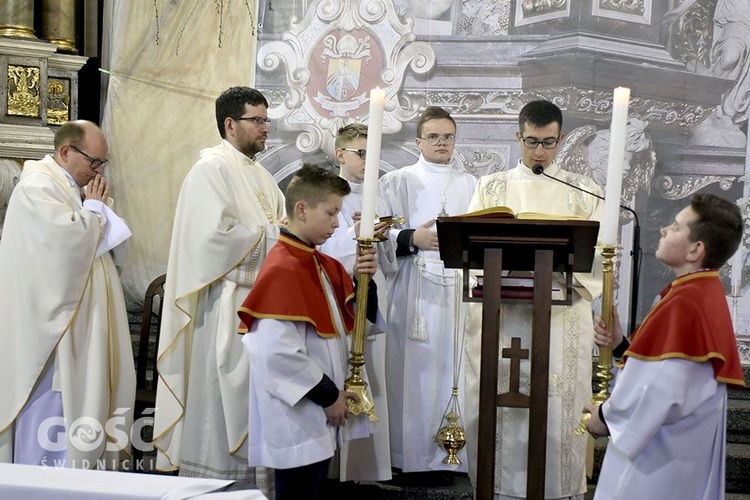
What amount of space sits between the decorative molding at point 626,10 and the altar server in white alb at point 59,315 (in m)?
3.67

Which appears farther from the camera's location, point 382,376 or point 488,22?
point 488,22

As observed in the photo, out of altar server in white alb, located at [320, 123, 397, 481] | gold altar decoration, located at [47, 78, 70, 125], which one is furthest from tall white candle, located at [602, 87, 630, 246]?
gold altar decoration, located at [47, 78, 70, 125]

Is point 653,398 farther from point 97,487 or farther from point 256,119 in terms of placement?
point 256,119

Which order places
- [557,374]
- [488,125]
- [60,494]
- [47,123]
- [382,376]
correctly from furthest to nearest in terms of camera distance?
[488,125], [47,123], [382,376], [557,374], [60,494]

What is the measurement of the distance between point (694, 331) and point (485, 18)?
4.19 m

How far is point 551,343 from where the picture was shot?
429 centimetres

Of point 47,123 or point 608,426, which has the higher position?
point 47,123

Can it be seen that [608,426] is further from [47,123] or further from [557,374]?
[47,123]

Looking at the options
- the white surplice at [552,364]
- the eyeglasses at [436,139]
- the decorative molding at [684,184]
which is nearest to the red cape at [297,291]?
the white surplice at [552,364]

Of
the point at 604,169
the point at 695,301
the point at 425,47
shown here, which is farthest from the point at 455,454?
Answer: the point at 425,47

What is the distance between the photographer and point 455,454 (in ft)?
15.6

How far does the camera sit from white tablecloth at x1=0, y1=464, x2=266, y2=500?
1.68m

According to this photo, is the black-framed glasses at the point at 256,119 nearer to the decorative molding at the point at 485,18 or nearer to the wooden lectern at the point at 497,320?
the wooden lectern at the point at 497,320

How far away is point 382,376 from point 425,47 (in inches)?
117
